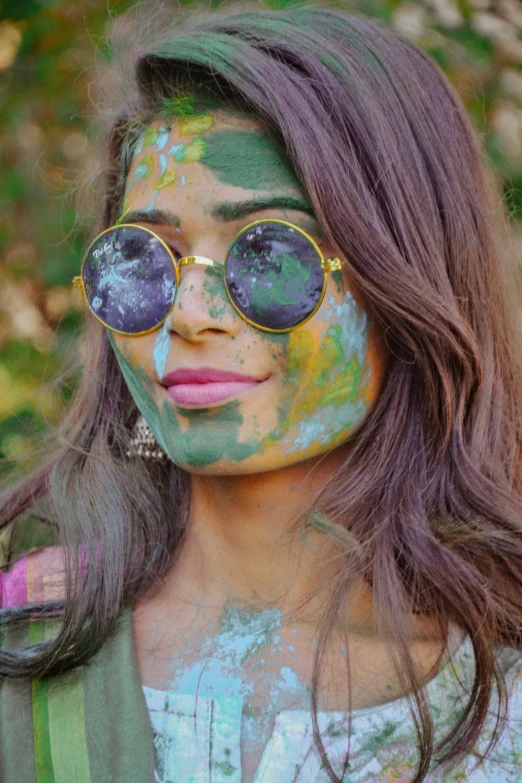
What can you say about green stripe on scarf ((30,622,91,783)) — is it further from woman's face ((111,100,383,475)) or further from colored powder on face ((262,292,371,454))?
colored powder on face ((262,292,371,454))

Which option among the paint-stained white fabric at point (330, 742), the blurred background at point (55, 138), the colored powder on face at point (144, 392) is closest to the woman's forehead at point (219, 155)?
the colored powder on face at point (144, 392)

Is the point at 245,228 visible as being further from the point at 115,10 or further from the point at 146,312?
the point at 115,10

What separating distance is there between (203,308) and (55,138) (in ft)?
5.21

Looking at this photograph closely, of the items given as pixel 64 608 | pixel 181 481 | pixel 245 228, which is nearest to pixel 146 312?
pixel 245 228

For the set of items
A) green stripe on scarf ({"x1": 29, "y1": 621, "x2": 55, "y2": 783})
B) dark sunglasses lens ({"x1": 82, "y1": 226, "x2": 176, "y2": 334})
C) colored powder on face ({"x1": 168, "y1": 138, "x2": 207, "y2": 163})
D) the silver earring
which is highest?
colored powder on face ({"x1": 168, "y1": 138, "x2": 207, "y2": 163})

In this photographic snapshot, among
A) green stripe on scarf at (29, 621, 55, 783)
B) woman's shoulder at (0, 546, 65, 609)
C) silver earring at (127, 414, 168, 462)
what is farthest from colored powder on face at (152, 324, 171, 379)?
green stripe on scarf at (29, 621, 55, 783)

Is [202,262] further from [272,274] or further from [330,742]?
[330,742]

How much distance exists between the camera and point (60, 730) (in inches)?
72.2

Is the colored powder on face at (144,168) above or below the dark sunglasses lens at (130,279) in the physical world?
above

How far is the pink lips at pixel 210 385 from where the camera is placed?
177 centimetres

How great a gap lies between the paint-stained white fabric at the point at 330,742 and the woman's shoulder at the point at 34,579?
42cm

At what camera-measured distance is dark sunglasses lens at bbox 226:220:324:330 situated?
1742 millimetres

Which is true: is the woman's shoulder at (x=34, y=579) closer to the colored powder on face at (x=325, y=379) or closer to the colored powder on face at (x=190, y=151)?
the colored powder on face at (x=325, y=379)

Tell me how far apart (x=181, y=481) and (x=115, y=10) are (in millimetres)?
1465
